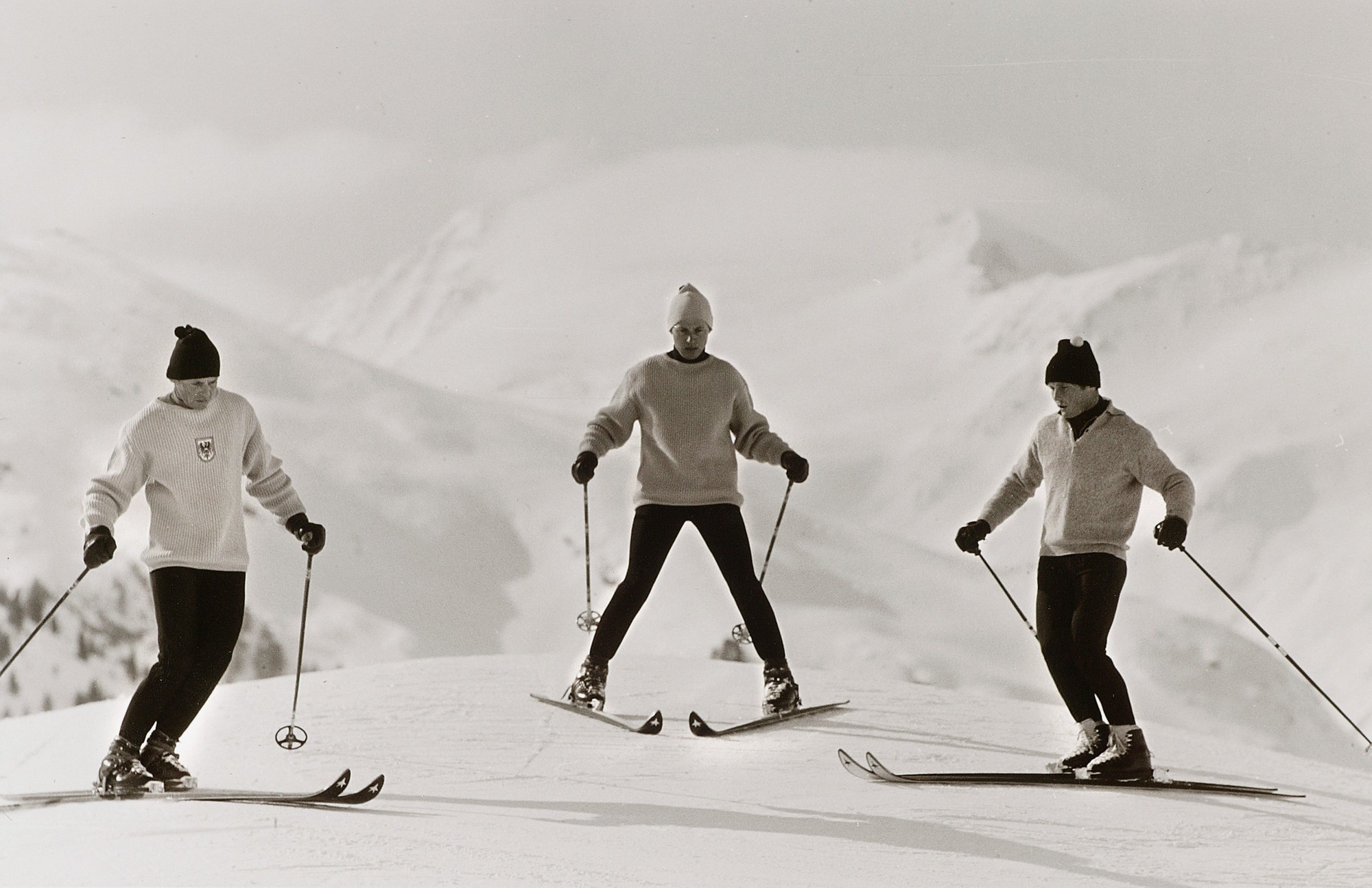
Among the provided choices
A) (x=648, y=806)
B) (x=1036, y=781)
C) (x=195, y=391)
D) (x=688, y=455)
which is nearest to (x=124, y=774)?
(x=195, y=391)

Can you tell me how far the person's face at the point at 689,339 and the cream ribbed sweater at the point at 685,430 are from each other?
0.04 m

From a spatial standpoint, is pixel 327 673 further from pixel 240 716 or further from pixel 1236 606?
pixel 1236 606

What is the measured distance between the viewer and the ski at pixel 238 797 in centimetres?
407

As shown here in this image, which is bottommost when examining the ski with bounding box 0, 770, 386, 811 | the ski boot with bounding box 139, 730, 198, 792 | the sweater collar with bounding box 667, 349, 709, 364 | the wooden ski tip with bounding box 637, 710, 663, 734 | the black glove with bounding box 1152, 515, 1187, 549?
the ski with bounding box 0, 770, 386, 811

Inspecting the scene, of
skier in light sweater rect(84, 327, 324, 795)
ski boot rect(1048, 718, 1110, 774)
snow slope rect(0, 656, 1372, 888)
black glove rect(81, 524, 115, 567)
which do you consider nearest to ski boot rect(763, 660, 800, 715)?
snow slope rect(0, 656, 1372, 888)

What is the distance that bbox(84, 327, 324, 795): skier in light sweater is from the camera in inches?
164

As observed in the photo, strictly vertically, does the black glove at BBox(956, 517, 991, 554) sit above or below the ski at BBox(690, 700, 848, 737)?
above

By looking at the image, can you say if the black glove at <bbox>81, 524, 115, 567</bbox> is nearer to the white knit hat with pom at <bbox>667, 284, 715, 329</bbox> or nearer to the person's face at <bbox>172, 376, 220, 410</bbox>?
the person's face at <bbox>172, 376, 220, 410</bbox>

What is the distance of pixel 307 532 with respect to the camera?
172 inches

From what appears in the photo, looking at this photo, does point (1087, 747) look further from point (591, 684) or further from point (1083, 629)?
point (591, 684)

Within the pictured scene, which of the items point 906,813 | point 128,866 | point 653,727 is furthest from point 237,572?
point 906,813

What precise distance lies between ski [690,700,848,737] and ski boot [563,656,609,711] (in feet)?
1.23

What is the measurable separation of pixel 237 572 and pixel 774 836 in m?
1.62

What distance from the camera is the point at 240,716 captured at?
18.8 ft
